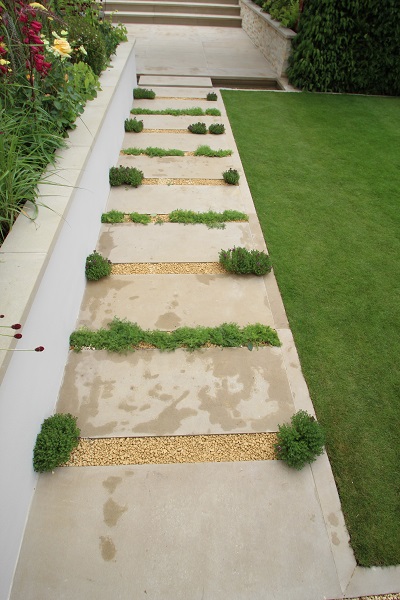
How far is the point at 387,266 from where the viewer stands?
12.1 feet

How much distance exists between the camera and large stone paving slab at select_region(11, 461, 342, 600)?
1.79 meters

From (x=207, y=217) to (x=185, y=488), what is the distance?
2790mm

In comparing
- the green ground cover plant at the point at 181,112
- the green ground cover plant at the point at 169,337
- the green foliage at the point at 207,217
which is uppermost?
the green ground cover plant at the point at 181,112

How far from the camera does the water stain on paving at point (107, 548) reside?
6.10ft

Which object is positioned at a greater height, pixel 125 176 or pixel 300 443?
pixel 125 176

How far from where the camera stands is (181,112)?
6438 millimetres

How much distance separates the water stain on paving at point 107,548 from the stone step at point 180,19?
45.5 ft

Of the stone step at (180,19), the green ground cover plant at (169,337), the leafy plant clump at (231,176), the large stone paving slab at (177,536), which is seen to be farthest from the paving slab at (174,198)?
the stone step at (180,19)

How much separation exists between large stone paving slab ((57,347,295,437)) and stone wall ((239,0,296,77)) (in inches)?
299

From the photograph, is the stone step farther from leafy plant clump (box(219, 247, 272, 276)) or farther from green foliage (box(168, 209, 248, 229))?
leafy plant clump (box(219, 247, 272, 276))

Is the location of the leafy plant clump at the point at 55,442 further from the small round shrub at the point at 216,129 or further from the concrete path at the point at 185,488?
the small round shrub at the point at 216,129

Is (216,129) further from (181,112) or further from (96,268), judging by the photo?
(96,268)

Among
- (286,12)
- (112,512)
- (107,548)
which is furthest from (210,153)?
(286,12)

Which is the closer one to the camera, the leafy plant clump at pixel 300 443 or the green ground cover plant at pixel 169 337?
the leafy plant clump at pixel 300 443
